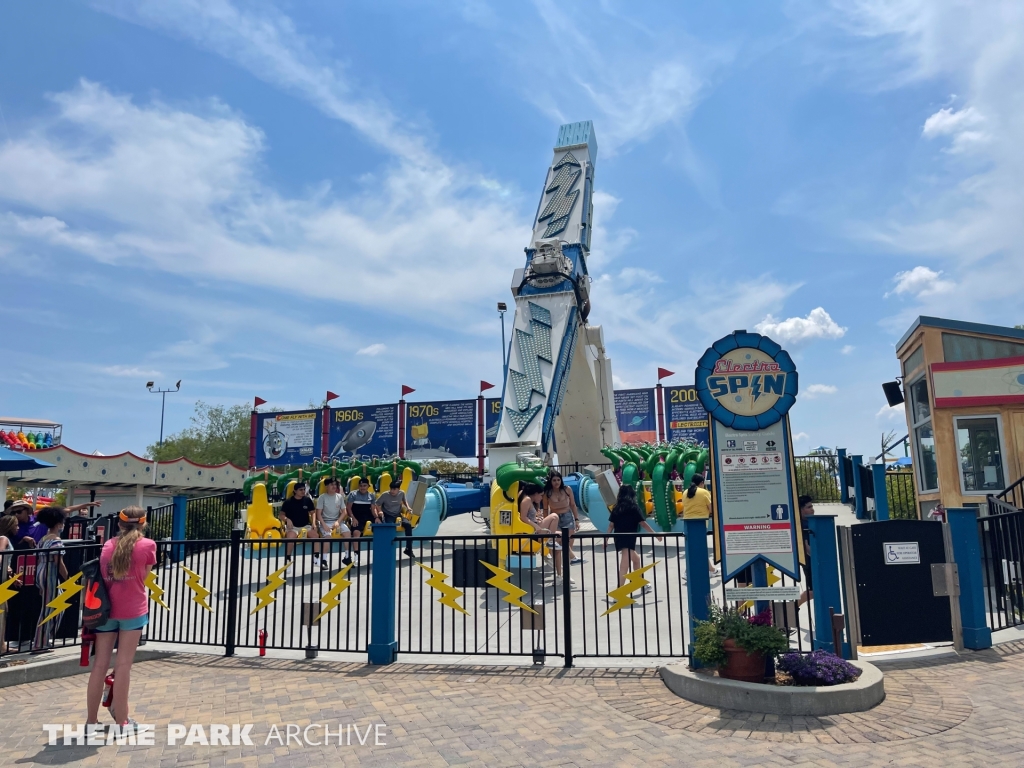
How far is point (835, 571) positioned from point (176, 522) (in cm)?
1398

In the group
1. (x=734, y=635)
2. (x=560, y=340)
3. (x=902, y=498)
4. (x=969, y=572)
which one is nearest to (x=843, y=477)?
(x=902, y=498)

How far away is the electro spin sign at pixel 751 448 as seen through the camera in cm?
638

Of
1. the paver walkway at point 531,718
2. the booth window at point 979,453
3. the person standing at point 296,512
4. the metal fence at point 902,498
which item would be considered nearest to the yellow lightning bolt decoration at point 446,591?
the paver walkway at point 531,718

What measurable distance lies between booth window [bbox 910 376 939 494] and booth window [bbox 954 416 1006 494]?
2.00 feet

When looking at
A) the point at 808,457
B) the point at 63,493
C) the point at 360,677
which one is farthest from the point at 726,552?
the point at 63,493

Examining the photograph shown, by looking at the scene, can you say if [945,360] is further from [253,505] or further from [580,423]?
[580,423]

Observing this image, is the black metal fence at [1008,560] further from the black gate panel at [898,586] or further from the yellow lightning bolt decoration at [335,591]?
the yellow lightning bolt decoration at [335,591]

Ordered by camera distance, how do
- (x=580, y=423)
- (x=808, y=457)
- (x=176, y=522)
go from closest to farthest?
(x=176, y=522) → (x=808, y=457) → (x=580, y=423)

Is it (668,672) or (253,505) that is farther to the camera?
(253,505)

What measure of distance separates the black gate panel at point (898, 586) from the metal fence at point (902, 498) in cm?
1136

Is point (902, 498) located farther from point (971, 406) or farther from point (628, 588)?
point (628, 588)

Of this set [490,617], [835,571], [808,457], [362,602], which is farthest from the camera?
[808,457]

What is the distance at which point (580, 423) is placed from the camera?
36.3m

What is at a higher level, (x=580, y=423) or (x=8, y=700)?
(x=580, y=423)
